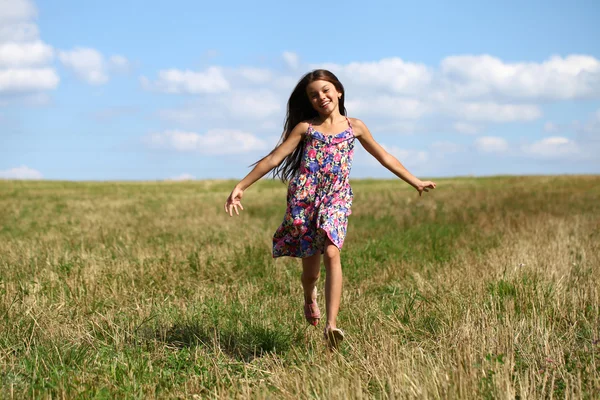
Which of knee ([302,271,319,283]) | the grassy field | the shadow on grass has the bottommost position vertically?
the shadow on grass

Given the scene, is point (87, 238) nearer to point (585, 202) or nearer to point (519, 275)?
point (519, 275)

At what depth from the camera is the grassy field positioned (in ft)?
12.0

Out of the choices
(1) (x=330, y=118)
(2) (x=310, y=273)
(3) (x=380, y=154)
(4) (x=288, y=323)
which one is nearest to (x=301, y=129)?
(1) (x=330, y=118)

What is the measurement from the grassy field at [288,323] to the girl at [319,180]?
1.98 ft

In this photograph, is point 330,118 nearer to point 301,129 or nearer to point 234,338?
point 301,129

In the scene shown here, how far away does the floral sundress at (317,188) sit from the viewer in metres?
4.78

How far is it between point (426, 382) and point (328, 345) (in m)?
1.23

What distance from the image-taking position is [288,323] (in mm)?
5434

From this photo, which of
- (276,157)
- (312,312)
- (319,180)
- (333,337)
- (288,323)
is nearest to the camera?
(333,337)

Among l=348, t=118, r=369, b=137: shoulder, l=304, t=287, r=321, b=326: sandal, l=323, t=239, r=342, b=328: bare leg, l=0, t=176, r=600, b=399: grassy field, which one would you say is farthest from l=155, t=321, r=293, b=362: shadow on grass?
l=348, t=118, r=369, b=137: shoulder

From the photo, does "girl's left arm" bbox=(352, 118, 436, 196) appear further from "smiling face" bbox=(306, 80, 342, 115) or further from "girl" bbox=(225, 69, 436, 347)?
"smiling face" bbox=(306, 80, 342, 115)

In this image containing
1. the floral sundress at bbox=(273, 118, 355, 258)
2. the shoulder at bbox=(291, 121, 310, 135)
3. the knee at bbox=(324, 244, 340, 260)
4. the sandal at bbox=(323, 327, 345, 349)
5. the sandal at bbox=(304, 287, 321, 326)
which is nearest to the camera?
the sandal at bbox=(323, 327, 345, 349)

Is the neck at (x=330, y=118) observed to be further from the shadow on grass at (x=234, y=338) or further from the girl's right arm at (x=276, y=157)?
A: the shadow on grass at (x=234, y=338)

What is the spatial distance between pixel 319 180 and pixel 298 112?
0.70 m
